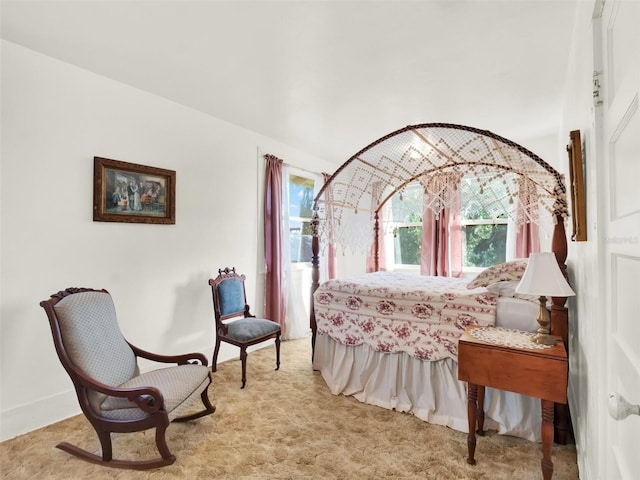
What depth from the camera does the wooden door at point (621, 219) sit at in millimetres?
783

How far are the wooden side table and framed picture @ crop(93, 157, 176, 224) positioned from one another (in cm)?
270

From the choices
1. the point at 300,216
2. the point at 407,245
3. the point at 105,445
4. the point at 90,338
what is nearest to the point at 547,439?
the point at 105,445

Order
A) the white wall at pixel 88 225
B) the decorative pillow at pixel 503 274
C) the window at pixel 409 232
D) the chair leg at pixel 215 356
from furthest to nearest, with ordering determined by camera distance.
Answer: the window at pixel 409 232 < the chair leg at pixel 215 356 < the decorative pillow at pixel 503 274 < the white wall at pixel 88 225

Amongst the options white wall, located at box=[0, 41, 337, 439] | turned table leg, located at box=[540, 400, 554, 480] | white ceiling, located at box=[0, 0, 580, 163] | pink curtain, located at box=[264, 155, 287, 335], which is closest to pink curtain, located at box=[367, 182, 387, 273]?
white ceiling, located at box=[0, 0, 580, 163]

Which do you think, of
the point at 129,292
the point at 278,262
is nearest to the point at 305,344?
the point at 278,262

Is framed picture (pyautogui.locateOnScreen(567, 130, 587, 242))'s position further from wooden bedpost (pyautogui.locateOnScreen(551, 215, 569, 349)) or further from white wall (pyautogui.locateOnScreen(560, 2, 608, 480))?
wooden bedpost (pyautogui.locateOnScreen(551, 215, 569, 349))

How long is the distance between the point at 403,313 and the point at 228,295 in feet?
5.64

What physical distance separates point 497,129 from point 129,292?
423 centimetres

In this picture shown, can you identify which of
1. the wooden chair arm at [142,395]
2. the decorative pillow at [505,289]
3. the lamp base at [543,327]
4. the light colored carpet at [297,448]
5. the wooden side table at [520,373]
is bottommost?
the light colored carpet at [297,448]

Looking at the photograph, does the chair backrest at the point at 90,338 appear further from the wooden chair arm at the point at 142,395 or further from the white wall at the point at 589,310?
the white wall at the point at 589,310

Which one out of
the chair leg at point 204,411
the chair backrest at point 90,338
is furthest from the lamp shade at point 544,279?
the chair backrest at point 90,338

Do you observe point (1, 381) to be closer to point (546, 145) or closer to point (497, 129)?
point (497, 129)

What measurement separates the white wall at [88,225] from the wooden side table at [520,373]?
253cm

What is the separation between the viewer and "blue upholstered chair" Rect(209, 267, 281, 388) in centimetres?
296
